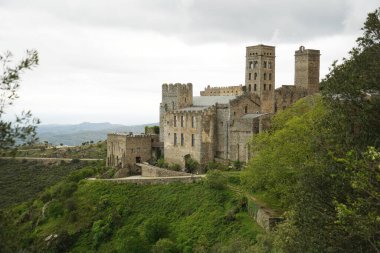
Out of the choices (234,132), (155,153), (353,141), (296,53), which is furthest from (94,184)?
(353,141)

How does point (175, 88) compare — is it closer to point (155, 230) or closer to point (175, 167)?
point (175, 167)

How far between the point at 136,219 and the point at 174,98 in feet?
76.2

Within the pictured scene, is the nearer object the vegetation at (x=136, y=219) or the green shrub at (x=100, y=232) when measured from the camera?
the vegetation at (x=136, y=219)

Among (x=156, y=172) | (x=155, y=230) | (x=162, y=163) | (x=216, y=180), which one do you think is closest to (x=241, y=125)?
(x=216, y=180)

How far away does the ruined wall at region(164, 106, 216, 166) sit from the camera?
55.8 m

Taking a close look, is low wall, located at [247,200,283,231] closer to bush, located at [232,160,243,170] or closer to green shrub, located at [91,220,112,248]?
bush, located at [232,160,243,170]

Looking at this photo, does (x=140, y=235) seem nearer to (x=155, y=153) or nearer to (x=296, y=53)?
(x=155, y=153)

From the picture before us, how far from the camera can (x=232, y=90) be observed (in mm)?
83750

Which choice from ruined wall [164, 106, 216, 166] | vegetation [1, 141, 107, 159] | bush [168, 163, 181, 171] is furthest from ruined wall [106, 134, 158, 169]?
vegetation [1, 141, 107, 159]

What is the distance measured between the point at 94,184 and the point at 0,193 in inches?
1001

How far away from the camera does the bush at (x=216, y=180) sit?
4475 centimetres

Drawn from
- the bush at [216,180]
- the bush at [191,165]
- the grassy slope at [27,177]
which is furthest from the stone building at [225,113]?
the grassy slope at [27,177]

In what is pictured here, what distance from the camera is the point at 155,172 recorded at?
56250mm

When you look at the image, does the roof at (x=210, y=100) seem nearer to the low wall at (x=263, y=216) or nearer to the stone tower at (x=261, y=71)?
the stone tower at (x=261, y=71)
